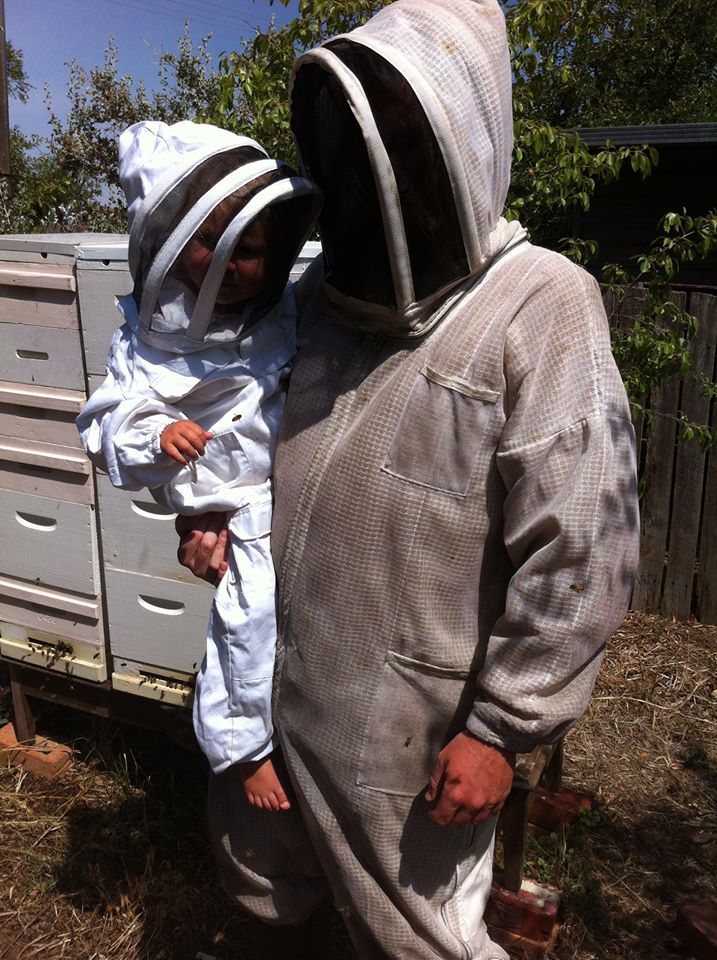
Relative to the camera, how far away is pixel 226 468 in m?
1.96

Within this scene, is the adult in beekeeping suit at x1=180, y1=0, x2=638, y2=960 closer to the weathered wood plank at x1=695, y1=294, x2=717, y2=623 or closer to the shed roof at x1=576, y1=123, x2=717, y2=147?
the weathered wood plank at x1=695, y1=294, x2=717, y2=623

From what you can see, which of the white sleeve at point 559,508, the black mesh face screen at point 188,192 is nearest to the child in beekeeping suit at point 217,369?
the black mesh face screen at point 188,192

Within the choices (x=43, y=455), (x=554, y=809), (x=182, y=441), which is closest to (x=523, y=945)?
(x=554, y=809)

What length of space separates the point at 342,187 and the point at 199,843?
2.59 meters

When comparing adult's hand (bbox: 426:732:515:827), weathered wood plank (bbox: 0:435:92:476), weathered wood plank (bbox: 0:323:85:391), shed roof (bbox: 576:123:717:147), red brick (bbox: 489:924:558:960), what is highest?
shed roof (bbox: 576:123:717:147)

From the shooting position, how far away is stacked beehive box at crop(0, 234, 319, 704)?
3.05 metres

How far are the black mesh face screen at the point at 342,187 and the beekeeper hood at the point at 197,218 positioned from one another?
7cm

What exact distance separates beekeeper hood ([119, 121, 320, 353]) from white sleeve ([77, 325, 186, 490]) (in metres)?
0.10

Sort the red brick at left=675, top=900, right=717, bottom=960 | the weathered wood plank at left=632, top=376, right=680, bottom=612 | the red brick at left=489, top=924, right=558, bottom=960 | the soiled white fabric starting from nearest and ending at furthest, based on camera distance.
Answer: the soiled white fabric < the red brick at left=675, top=900, right=717, bottom=960 < the red brick at left=489, top=924, right=558, bottom=960 < the weathered wood plank at left=632, top=376, right=680, bottom=612

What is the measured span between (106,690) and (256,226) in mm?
2394

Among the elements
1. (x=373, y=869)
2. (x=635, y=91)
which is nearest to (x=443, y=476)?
(x=373, y=869)

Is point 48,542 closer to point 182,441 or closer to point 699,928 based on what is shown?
point 182,441

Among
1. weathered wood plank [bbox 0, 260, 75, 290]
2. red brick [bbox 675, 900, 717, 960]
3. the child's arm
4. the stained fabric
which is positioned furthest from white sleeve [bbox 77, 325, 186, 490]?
red brick [bbox 675, 900, 717, 960]

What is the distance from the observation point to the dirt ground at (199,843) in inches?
115
